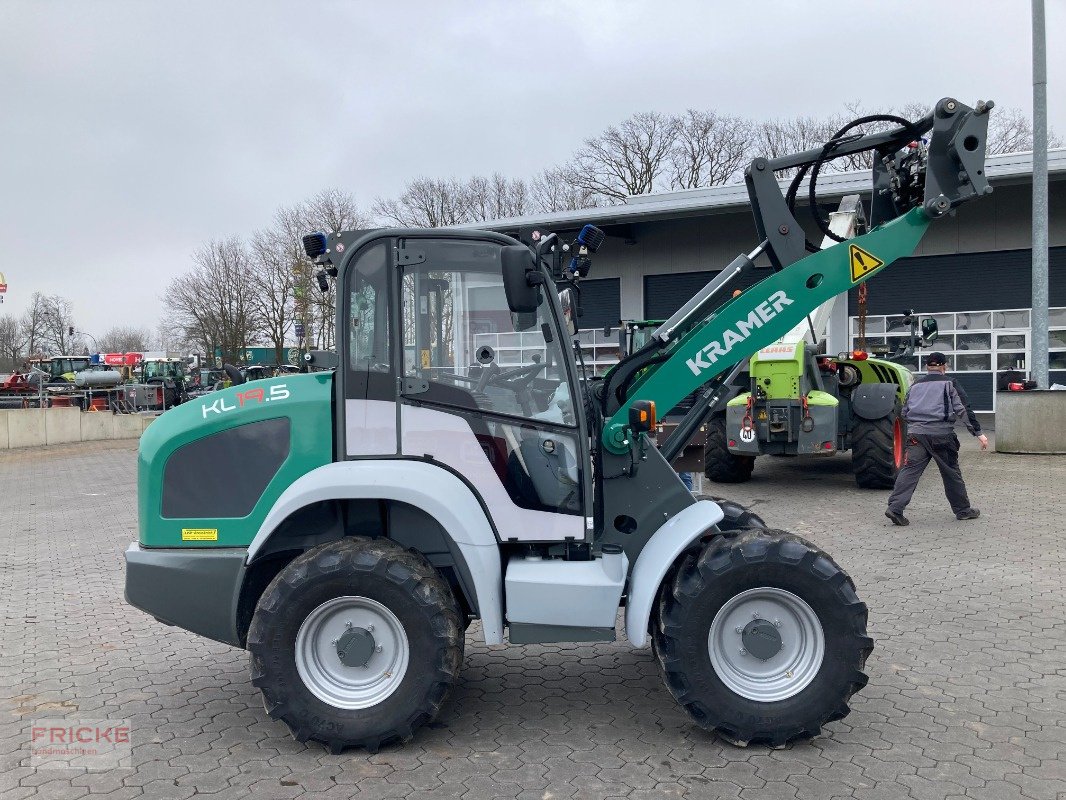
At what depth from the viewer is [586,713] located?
4707 millimetres

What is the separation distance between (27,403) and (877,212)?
31520 mm

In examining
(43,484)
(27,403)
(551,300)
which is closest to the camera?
(551,300)

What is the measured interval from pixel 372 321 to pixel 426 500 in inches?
36.3

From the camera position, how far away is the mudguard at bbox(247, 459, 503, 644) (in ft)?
13.8

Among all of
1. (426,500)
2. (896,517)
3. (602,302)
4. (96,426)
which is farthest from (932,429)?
(96,426)

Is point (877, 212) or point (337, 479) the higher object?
point (877, 212)

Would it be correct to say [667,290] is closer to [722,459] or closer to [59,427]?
[722,459]

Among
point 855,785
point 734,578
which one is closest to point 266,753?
point 734,578

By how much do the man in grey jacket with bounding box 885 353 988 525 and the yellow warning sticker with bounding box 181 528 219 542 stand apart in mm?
7401

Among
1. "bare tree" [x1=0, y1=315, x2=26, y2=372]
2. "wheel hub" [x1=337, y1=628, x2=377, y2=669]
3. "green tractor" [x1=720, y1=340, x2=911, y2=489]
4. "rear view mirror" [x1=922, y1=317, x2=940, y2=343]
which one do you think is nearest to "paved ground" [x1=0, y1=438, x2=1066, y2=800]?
"wheel hub" [x1=337, y1=628, x2=377, y2=669]

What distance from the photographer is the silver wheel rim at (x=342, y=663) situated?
4246 mm

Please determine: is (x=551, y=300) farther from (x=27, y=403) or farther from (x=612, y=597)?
(x=27, y=403)

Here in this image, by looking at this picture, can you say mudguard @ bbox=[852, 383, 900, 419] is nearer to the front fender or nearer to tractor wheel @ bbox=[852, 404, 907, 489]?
tractor wheel @ bbox=[852, 404, 907, 489]

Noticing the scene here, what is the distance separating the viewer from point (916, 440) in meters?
9.41
